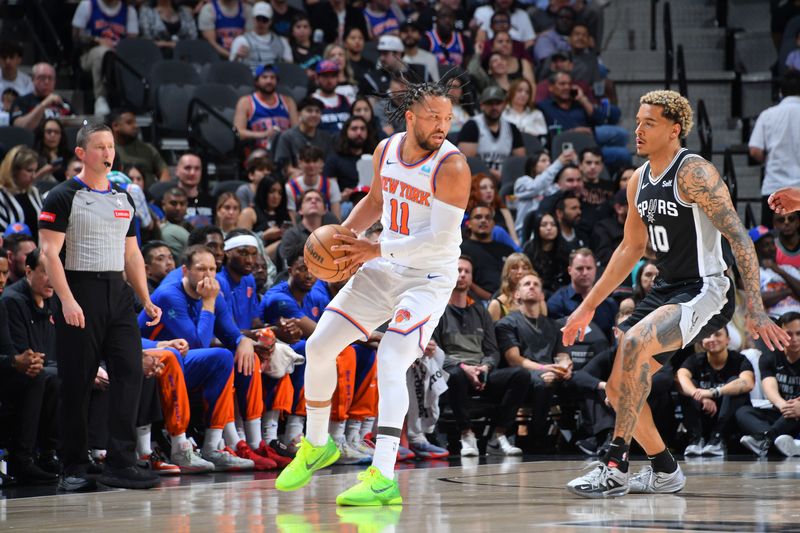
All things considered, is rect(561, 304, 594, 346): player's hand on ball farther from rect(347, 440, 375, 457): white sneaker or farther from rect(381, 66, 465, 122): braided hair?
rect(347, 440, 375, 457): white sneaker

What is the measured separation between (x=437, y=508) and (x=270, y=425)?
338 cm

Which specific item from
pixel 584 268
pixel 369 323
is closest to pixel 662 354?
pixel 369 323

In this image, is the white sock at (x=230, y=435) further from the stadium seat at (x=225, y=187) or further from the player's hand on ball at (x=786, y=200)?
the player's hand on ball at (x=786, y=200)

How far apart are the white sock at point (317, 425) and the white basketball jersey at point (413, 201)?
0.85 metres

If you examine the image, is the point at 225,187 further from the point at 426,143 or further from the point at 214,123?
the point at 426,143

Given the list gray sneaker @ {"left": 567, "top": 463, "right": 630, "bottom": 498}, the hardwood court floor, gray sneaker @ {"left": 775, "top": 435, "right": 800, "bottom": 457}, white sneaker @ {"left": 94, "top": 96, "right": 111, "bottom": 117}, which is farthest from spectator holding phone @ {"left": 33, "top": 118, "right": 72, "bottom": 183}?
gray sneaker @ {"left": 775, "top": 435, "right": 800, "bottom": 457}

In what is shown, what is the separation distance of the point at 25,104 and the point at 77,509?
696 cm

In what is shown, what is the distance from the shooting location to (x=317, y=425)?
6027 mm

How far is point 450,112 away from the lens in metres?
5.89

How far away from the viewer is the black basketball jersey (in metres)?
6.12

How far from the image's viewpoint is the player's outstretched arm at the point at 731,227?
5809 mm

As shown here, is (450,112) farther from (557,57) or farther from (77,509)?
(557,57)

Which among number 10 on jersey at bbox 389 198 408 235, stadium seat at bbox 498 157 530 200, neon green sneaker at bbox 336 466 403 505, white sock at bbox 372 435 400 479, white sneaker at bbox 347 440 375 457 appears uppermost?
stadium seat at bbox 498 157 530 200

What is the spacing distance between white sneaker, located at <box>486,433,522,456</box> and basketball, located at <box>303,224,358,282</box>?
4063 mm
